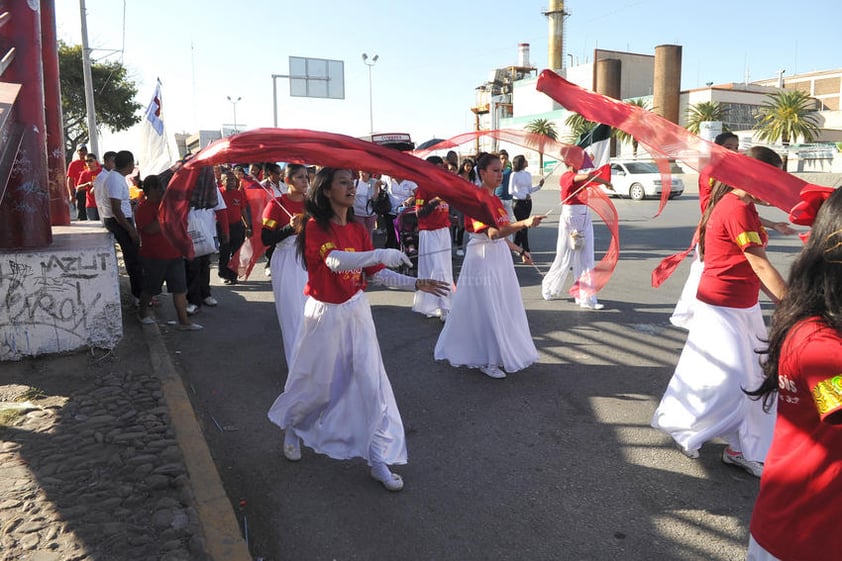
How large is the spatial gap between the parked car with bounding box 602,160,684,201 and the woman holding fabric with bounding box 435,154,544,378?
21.6 meters

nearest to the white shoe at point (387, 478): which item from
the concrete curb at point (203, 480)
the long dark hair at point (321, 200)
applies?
the concrete curb at point (203, 480)

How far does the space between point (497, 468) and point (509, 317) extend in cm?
198

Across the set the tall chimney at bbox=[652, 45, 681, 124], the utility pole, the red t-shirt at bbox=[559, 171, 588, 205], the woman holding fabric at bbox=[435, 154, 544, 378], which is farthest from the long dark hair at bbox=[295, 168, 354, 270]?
the tall chimney at bbox=[652, 45, 681, 124]

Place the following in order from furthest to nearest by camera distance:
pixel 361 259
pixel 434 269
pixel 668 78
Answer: pixel 668 78 → pixel 434 269 → pixel 361 259

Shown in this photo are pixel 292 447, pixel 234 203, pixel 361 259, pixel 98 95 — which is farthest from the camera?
pixel 98 95

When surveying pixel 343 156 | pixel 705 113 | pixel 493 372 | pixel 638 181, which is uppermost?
pixel 705 113

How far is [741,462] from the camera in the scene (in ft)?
12.7

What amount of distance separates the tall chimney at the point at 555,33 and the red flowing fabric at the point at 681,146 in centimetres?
7868

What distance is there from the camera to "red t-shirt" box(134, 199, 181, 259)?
23.6ft

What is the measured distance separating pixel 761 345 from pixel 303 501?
2.95 m

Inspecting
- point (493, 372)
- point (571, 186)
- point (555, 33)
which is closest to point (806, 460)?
point (493, 372)

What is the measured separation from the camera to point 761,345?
3.91m

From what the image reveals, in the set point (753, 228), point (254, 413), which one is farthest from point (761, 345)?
point (254, 413)

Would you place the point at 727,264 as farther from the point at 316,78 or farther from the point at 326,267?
the point at 316,78
